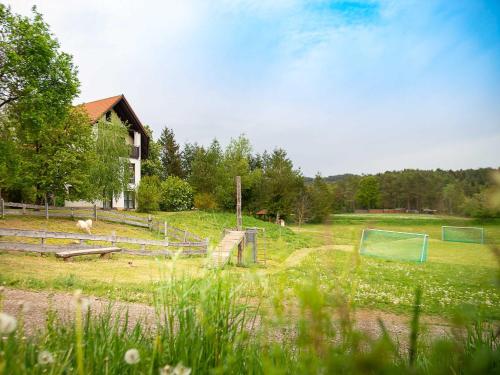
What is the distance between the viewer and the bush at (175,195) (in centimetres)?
4503

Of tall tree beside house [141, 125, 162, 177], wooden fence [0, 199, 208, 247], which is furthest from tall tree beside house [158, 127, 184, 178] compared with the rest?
wooden fence [0, 199, 208, 247]

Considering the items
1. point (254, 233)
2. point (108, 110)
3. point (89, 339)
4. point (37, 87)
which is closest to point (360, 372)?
point (89, 339)

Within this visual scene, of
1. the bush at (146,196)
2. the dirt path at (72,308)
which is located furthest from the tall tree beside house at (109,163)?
the dirt path at (72,308)

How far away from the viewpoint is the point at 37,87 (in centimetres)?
2041

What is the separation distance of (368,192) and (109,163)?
178ft

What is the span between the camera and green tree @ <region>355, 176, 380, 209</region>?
64.5 metres

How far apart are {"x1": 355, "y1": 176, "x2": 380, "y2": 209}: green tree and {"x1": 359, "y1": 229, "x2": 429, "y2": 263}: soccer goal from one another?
23587mm

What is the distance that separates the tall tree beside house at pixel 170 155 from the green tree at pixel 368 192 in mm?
34517

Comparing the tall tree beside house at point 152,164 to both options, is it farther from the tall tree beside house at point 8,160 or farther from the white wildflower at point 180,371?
the white wildflower at point 180,371

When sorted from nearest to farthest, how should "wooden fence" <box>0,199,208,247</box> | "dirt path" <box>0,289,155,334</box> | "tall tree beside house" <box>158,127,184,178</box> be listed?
"dirt path" <box>0,289,155,334</box>
"wooden fence" <box>0,199,208,247</box>
"tall tree beside house" <box>158,127,184,178</box>

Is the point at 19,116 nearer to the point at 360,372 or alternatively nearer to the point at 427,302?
the point at 427,302

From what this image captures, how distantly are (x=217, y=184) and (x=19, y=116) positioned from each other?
95.5 ft

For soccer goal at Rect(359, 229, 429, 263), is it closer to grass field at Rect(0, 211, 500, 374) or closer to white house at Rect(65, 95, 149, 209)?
white house at Rect(65, 95, 149, 209)

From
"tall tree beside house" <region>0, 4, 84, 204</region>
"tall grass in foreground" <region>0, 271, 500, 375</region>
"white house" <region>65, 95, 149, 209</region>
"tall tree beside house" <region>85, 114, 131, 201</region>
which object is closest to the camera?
"tall grass in foreground" <region>0, 271, 500, 375</region>
